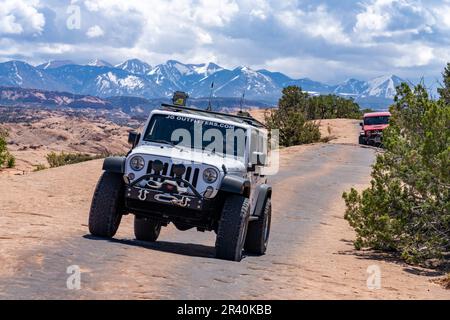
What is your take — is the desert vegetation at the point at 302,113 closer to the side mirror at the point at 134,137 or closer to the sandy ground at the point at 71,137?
the side mirror at the point at 134,137

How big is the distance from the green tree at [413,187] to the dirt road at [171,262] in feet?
1.65

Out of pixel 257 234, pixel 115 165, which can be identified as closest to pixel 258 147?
pixel 257 234

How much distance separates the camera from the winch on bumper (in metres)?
9.55

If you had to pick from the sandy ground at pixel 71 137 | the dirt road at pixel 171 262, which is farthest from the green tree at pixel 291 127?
the sandy ground at pixel 71 137

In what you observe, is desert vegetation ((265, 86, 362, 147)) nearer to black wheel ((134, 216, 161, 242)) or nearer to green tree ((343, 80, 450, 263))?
green tree ((343, 80, 450, 263))

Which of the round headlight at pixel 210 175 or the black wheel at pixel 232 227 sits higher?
the round headlight at pixel 210 175

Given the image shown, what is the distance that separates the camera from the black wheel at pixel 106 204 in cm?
988

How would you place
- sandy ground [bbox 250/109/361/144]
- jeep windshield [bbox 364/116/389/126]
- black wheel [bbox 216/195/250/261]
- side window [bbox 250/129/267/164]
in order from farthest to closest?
sandy ground [bbox 250/109/361/144] < jeep windshield [bbox 364/116/389/126] < side window [bbox 250/129/267/164] < black wheel [bbox 216/195/250/261]

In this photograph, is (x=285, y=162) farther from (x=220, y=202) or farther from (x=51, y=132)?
(x=51, y=132)

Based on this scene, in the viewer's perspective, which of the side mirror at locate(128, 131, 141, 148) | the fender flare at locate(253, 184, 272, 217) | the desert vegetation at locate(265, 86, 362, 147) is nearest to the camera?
the side mirror at locate(128, 131, 141, 148)

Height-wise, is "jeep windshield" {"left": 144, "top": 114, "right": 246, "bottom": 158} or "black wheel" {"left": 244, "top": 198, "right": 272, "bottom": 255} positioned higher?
"jeep windshield" {"left": 144, "top": 114, "right": 246, "bottom": 158}

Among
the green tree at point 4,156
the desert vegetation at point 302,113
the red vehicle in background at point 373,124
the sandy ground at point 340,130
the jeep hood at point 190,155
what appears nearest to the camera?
the jeep hood at point 190,155

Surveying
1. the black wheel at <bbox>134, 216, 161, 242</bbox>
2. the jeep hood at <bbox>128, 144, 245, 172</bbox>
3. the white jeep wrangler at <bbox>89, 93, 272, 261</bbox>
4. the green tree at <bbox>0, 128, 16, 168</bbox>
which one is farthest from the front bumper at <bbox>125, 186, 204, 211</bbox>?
the green tree at <bbox>0, 128, 16, 168</bbox>

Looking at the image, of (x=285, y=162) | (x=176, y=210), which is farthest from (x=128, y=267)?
(x=285, y=162)
